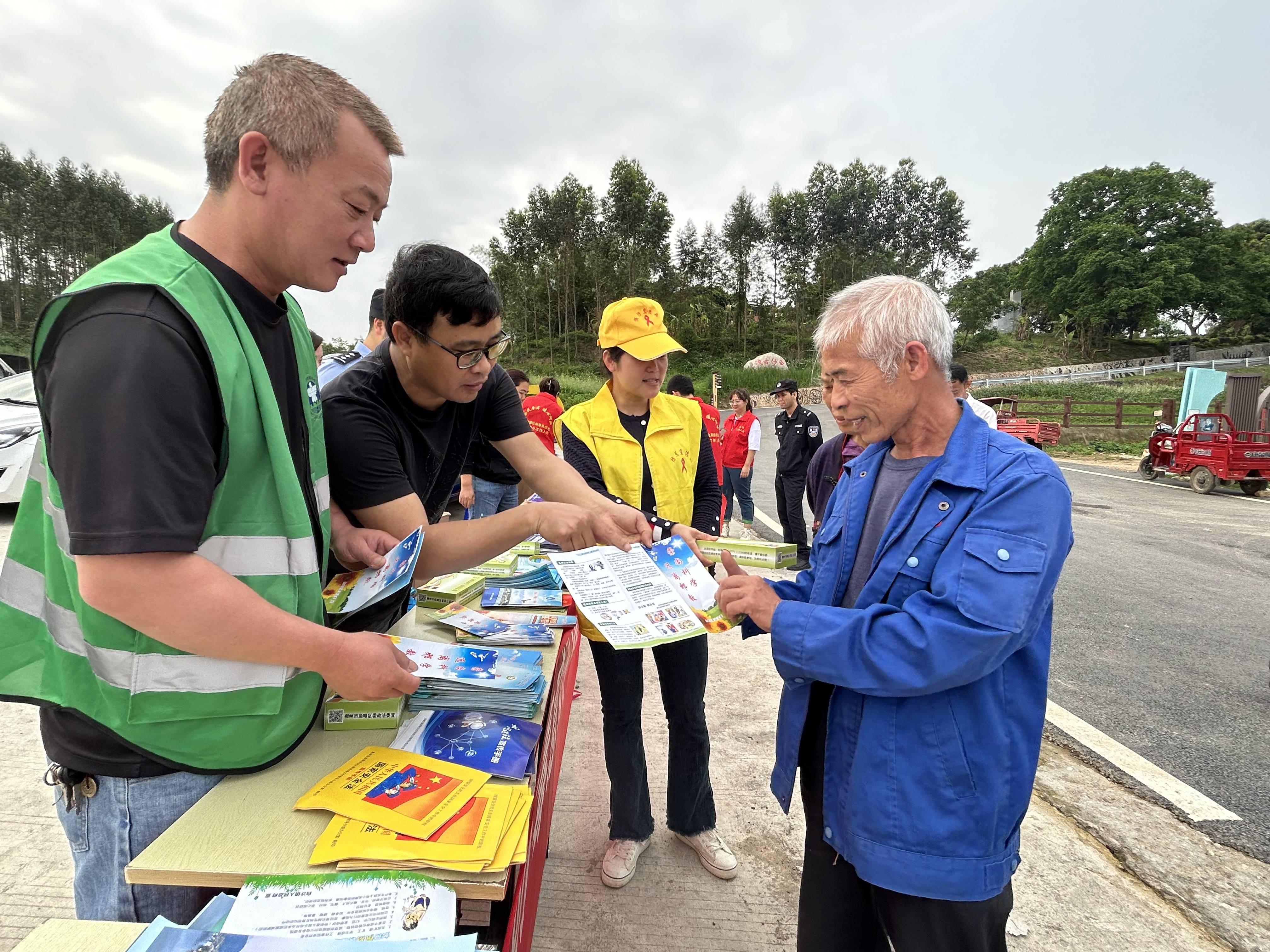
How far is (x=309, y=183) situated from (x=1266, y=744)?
5158 mm

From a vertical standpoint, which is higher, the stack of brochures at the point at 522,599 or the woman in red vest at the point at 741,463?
the stack of brochures at the point at 522,599

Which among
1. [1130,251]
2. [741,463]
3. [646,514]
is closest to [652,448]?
[646,514]

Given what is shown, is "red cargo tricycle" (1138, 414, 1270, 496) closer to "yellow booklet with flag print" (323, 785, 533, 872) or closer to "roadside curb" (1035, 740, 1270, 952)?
"roadside curb" (1035, 740, 1270, 952)

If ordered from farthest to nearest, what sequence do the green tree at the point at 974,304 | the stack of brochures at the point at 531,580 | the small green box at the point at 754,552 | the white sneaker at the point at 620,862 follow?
1. the green tree at the point at 974,304
2. the stack of brochures at the point at 531,580
3. the white sneaker at the point at 620,862
4. the small green box at the point at 754,552

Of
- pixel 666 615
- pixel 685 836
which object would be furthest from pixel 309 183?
pixel 685 836

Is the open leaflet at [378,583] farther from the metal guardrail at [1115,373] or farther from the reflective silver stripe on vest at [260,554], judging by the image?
the metal guardrail at [1115,373]

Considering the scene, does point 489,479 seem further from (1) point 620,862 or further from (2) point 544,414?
(2) point 544,414

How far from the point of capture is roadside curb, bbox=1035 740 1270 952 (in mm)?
2279

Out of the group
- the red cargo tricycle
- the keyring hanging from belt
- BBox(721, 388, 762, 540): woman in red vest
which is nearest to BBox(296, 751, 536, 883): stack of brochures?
the keyring hanging from belt

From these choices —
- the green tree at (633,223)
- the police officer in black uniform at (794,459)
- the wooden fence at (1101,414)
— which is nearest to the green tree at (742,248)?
the green tree at (633,223)

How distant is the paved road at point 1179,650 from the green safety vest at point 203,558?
3703 millimetres

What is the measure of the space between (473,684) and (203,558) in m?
0.84

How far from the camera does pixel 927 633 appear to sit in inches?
51.8

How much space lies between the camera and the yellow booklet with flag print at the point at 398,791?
3.87 ft
